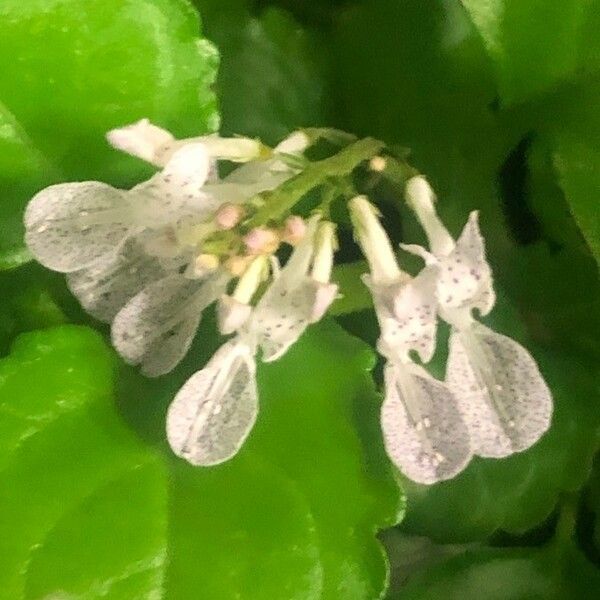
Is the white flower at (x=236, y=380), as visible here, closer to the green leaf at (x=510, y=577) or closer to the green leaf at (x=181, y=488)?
A: the green leaf at (x=181, y=488)

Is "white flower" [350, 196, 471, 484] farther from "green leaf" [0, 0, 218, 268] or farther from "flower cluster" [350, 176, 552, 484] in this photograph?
"green leaf" [0, 0, 218, 268]

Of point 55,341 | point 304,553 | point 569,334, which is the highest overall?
point 55,341

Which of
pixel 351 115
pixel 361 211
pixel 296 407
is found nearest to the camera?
pixel 361 211

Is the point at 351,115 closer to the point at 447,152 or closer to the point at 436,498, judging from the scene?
the point at 447,152

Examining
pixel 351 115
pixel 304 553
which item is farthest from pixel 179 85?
pixel 304 553

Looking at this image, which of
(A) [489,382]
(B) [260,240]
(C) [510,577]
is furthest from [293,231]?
(C) [510,577]

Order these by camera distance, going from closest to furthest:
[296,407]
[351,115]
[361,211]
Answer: [361,211] → [296,407] → [351,115]
